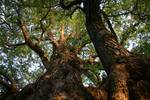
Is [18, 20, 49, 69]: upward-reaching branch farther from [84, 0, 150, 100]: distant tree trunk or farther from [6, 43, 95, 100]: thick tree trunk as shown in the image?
[6, 43, 95, 100]: thick tree trunk

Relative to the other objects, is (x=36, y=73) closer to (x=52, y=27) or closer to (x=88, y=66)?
(x=52, y=27)

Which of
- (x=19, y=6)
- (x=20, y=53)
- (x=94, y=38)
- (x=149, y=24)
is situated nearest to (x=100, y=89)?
(x=94, y=38)

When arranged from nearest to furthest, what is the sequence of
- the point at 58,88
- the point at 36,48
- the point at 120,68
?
1. the point at 120,68
2. the point at 58,88
3. the point at 36,48

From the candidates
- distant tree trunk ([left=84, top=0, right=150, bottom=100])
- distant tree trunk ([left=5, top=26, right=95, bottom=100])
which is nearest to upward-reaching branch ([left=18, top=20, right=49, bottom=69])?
distant tree trunk ([left=84, top=0, right=150, bottom=100])

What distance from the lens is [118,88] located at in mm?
4387

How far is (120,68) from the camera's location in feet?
16.4

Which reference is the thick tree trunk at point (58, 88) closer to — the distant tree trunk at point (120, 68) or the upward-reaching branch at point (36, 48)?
the distant tree trunk at point (120, 68)

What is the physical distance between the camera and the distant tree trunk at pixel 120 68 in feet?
14.7

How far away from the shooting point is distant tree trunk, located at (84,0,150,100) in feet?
14.7

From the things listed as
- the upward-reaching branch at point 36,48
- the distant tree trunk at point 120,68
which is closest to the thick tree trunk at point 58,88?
Answer: the distant tree trunk at point 120,68

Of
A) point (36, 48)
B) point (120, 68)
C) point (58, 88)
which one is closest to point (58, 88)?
point (58, 88)

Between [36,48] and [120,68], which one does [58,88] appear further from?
[36,48]

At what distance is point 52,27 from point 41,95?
9.69 m

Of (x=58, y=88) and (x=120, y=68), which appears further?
(x=58, y=88)
